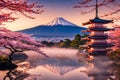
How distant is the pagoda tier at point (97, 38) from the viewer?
4291 centimetres

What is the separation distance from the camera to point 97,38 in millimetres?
43719

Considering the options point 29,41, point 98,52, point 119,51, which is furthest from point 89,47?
point 29,41

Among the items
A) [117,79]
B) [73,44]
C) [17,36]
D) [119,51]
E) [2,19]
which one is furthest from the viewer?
[73,44]

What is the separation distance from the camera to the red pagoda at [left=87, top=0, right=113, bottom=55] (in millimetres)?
42906

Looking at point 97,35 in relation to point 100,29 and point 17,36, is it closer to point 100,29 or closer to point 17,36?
point 100,29

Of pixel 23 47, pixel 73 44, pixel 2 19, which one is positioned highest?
pixel 2 19

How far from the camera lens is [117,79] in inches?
734

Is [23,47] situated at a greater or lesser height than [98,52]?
greater

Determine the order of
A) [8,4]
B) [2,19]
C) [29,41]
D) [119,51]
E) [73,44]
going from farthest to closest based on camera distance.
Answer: [73,44], [119,51], [29,41], [2,19], [8,4]

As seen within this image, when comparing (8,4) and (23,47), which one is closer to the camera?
(8,4)

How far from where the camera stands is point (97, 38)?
143 feet

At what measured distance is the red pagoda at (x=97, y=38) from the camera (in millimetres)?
42906

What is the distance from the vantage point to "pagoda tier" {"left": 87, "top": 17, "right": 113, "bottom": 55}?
141 feet

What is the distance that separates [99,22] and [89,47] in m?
4.08
